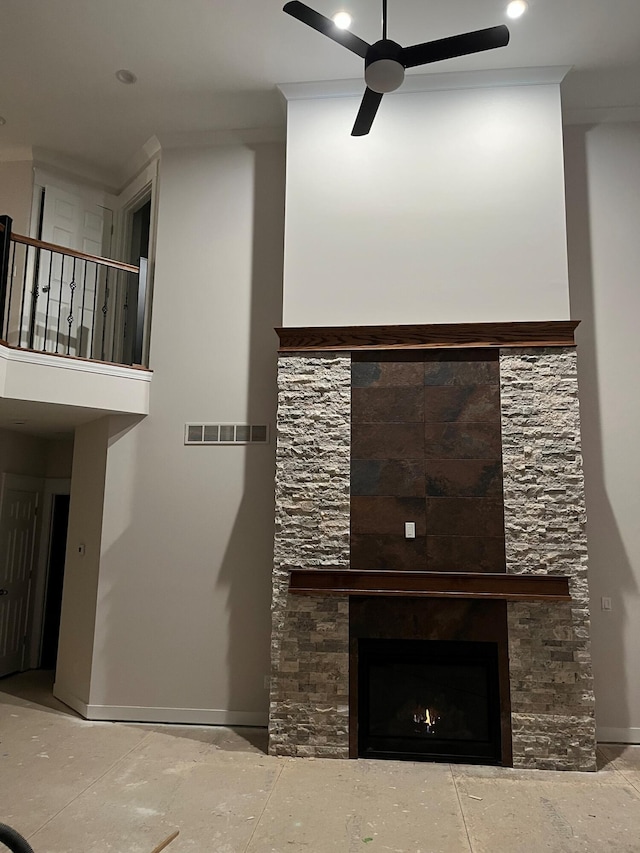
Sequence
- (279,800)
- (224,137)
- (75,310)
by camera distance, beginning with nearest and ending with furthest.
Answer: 1. (279,800)
2. (224,137)
3. (75,310)

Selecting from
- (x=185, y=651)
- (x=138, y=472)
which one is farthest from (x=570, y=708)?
(x=138, y=472)

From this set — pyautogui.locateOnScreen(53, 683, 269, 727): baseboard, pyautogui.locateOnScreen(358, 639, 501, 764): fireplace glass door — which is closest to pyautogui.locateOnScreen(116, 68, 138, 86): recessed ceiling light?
pyautogui.locateOnScreen(358, 639, 501, 764): fireplace glass door

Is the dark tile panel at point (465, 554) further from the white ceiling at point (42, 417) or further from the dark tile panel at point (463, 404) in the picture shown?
the white ceiling at point (42, 417)

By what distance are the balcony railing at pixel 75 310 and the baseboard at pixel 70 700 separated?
3.14 meters

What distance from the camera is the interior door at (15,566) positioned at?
7.33 metres

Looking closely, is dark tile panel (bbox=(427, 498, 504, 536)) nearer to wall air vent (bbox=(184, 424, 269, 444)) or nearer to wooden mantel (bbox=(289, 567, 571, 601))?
wooden mantel (bbox=(289, 567, 571, 601))

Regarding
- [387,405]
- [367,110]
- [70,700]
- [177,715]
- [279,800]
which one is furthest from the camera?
[70,700]

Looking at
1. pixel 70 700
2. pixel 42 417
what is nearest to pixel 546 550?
pixel 70 700

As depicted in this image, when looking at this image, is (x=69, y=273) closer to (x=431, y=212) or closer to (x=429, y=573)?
(x=431, y=212)

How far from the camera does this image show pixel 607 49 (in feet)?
17.6

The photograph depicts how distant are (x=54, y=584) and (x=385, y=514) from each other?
4906 mm

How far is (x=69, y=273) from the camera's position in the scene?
7.21 m

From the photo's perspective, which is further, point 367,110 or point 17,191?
point 17,191

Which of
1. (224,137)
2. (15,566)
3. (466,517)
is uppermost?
(224,137)
